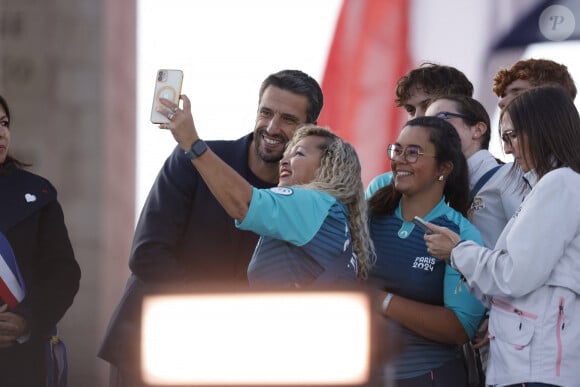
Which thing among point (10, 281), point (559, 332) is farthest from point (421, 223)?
point (10, 281)

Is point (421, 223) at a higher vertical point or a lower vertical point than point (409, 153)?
lower

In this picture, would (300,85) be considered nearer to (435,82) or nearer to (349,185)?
(435,82)

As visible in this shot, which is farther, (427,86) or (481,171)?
(427,86)

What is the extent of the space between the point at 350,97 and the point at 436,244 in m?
3.85

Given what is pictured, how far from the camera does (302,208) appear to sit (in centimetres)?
266

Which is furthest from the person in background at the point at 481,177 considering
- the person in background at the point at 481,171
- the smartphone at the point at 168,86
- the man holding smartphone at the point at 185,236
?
the smartphone at the point at 168,86

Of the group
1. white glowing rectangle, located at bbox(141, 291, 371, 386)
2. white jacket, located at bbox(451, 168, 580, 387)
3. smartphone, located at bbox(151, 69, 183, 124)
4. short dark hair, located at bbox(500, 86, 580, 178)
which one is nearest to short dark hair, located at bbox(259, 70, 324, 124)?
short dark hair, located at bbox(500, 86, 580, 178)

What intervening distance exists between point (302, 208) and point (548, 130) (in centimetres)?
69

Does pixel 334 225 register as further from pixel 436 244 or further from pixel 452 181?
pixel 452 181

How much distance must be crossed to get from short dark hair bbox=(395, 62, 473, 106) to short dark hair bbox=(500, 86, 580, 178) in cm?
100

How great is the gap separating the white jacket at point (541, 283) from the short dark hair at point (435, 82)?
1175 millimetres

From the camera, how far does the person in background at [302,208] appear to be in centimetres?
250

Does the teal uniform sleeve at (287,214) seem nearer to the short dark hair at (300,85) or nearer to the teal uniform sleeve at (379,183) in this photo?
the teal uniform sleeve at (379,183)

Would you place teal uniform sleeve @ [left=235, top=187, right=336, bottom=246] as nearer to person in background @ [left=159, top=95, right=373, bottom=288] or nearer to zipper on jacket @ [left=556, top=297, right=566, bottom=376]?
person in background @ [left=159, top=95, right=373, bottom=288]
